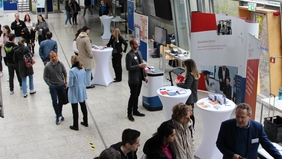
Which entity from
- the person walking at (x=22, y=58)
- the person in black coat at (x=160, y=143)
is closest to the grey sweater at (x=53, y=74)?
the person walking at (x=22, y=58)

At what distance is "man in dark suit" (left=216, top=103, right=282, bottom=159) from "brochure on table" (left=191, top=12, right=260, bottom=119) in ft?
8.52

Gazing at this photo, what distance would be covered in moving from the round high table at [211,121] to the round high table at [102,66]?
411 cm

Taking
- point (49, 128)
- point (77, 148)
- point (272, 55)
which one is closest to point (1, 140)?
point (49, 128)

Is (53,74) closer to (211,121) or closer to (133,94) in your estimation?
(133,94)

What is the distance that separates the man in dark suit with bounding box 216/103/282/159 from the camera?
12.9 feet

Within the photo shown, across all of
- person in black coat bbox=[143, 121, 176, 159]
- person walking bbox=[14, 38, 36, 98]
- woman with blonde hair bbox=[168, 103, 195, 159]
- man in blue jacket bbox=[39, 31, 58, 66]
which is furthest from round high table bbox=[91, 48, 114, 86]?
person in black coat bbox=[143, 121, 176, 159]

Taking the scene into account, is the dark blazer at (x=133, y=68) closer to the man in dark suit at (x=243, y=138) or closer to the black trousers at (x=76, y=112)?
the black trousers at (x=76, y=112)

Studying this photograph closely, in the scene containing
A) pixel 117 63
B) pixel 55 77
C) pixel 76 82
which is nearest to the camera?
pixel 76 82

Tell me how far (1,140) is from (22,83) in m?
2.31

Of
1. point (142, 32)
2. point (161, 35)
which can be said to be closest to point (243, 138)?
point (142, 32)

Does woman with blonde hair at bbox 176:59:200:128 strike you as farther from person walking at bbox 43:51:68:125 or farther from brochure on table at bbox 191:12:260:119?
person walking at bbox 43:51:68:125

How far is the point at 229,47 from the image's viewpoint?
25.2 ft

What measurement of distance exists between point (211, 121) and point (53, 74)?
302 centimetres

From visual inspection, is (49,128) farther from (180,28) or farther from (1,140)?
(180,28)
